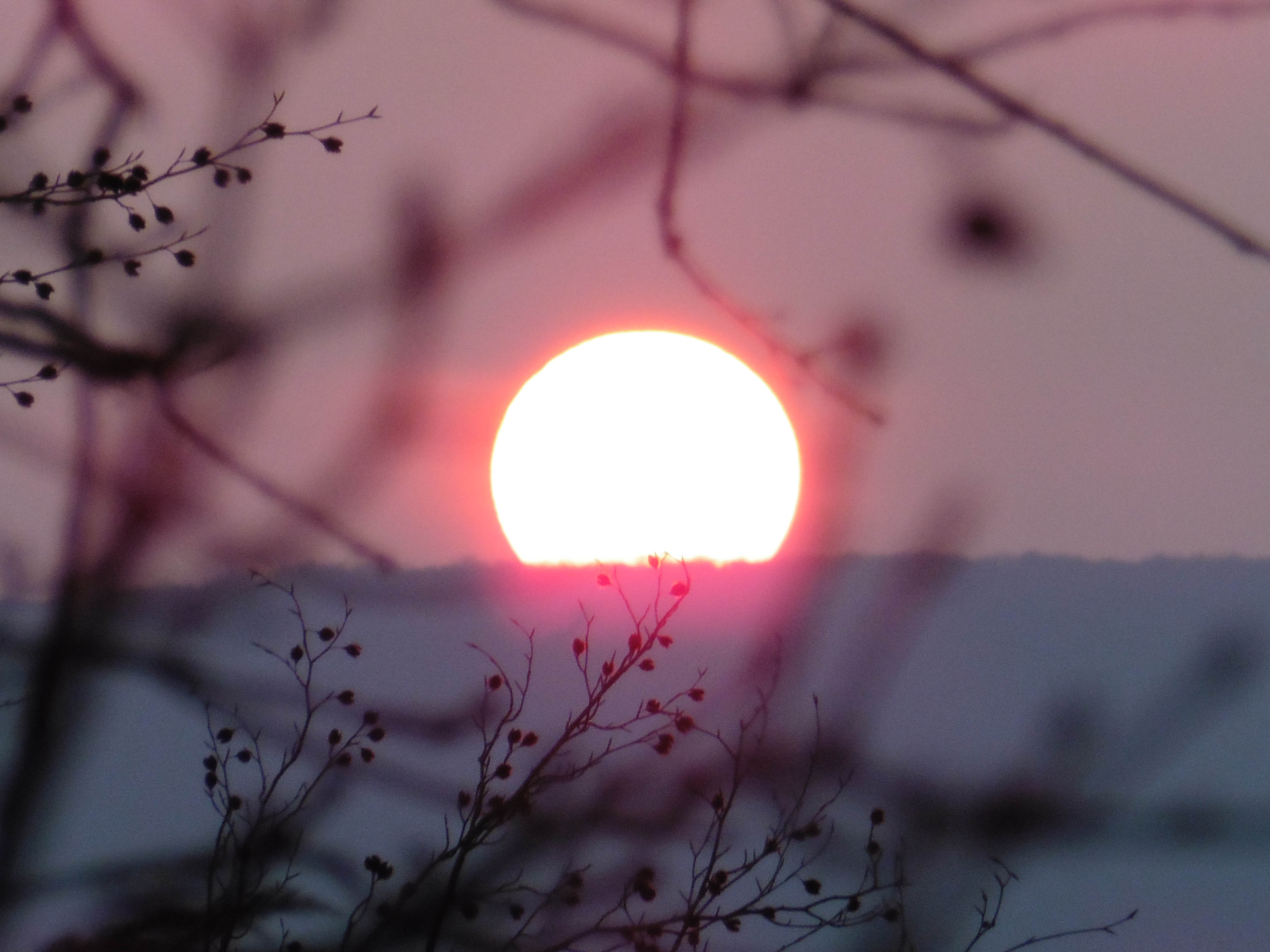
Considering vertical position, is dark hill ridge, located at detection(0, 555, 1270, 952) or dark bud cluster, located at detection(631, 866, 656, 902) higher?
dark hill ridge, located at detection(0, 555, 1270, 952)

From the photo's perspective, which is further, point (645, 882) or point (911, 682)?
point (911, 682)

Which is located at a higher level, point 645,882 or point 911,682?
point 911,682

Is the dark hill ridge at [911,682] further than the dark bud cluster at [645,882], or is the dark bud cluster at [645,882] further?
the dark bud cluster at [645,882]

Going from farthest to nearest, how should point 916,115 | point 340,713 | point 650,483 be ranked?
1. point 650,483
2. point 340,713
3. point 916,115

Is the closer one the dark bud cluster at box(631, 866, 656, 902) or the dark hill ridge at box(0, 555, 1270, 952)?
the dark hill ridge at box(0, 555, 1270, 952)

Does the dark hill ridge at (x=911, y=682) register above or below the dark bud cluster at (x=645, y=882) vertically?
above

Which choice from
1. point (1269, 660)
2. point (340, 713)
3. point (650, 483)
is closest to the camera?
point (340, 713)

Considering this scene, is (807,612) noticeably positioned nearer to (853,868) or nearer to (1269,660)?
(853,868)

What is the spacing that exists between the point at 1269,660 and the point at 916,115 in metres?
2.16

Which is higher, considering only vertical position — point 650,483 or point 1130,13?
point 650,483

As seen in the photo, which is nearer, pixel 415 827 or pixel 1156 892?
pixel 415 827

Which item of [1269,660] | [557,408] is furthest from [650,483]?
[1269,660]

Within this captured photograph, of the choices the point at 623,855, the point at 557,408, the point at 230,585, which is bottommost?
the point at 623,855

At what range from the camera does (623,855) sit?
219cm
